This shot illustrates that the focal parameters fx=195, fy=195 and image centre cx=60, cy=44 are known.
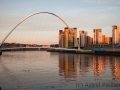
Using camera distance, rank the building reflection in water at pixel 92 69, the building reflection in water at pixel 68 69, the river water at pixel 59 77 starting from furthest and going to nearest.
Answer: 1. the building reflection in water at pixel 68 69
2. the building reflection in water at pixel 92 69
3. the river water at pixel 59 77

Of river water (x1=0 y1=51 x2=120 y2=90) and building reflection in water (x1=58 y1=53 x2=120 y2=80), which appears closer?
river water (x1=0 y1=51 x2=120 y2=90)

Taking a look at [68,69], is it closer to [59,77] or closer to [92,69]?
[92,69]

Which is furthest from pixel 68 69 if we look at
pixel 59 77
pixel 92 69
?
pixel 59 77

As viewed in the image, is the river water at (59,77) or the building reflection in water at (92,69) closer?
the river water at (59,77)

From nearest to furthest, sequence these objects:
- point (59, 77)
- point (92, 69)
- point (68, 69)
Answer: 1. point (59, 77)
2. point (68, 69)
3. point (92, 69)

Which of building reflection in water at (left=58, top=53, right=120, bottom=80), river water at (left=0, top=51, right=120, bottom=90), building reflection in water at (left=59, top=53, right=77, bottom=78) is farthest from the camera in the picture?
building reflection in water at (left=59, top=53, right=77, bottom=78)

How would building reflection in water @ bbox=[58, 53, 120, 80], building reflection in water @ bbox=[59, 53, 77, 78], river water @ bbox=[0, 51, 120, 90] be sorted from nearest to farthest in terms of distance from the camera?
1. river water @ bbox=[0, 51, 120, 90]
2. building reflection in water @ bbox=[58, 53, 120, 80]
3. building reflection in water @ bbox=[59, 53, 77, 78]

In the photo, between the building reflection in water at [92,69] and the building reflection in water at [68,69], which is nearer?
the building reflection in water at [92,69]

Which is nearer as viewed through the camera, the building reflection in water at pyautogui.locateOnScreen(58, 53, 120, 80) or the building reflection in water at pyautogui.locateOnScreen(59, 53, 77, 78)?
the building reflection in water at pyautogui.locateOnScreen(58, 53, 120, 80)

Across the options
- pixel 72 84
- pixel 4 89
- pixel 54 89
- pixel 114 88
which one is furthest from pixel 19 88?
pixel 114 88

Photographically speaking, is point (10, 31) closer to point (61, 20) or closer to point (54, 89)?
point (61, 20)

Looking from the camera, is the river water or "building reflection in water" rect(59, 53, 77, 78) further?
"building reflection in water" rect(59, 53, 77, 78)

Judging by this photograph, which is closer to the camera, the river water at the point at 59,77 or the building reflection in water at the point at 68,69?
the river water at the point at 59,77

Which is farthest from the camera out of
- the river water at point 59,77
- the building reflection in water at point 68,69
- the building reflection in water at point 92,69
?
the building reflection in water at point 68,69
